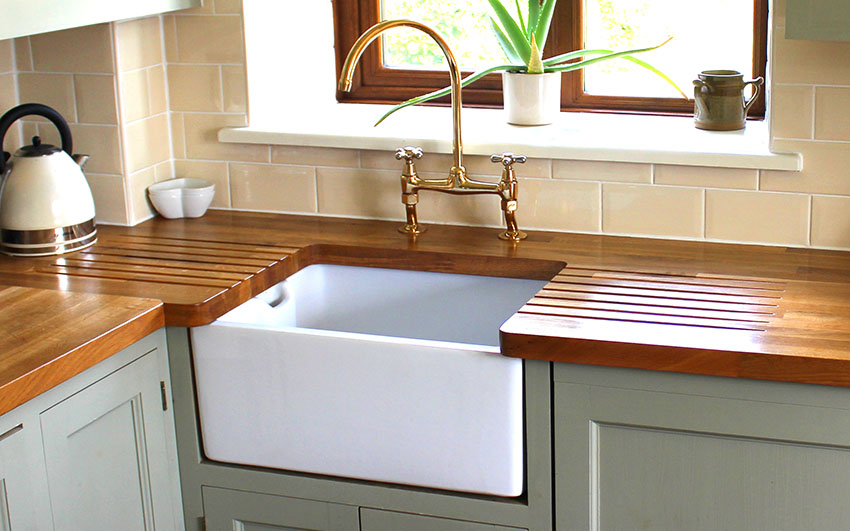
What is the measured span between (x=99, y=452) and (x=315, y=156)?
938mm

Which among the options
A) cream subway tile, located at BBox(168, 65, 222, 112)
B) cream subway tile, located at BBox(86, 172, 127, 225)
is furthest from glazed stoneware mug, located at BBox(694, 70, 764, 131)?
cream subway tile, located at BBox(86, 172, 127, 225)

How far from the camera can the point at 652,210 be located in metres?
2.34

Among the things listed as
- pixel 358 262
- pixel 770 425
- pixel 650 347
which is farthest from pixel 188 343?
pixel 770 425

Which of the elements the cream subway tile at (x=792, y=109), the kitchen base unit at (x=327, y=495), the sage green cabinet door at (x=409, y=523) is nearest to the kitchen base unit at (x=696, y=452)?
the kitchen base unit at (x=327, y=495)

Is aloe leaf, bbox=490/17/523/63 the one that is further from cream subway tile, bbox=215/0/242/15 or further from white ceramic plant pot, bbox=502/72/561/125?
cream subway tile, bbox=215/0/242/15

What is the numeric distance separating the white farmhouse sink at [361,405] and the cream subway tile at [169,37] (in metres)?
0.76

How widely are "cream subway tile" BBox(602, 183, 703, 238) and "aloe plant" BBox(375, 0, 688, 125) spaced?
250mm

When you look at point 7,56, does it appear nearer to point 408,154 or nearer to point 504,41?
point 408,154

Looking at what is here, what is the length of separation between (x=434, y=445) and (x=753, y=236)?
0.85m

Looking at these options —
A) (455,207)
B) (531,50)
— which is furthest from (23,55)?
(531,50)

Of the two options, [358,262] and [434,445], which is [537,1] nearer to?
[358,262]

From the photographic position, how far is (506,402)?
1844 millimetres

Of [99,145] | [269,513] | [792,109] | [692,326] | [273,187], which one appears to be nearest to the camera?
[692,326]

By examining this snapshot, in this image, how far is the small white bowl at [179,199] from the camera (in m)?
2.57
